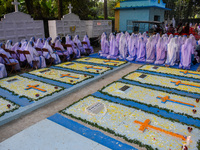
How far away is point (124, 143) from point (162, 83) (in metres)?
3.84

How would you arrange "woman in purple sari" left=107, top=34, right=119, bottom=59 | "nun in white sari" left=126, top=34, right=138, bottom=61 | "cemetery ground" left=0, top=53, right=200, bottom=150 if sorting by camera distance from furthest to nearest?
"woman in purple sari" left=107, top=34, right=119, bottom=59
"nun in white sari" left=126, top=34, right=138, bottom=61
"cemetery ground" left=0, top=53, right=200, bottom=150

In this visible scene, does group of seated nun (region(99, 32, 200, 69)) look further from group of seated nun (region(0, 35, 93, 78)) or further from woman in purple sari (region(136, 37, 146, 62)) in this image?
group of seated nun (region(0, 35, 93, 78))

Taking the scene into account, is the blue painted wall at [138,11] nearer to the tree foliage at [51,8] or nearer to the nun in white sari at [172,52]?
the tree foliage at [51,8]

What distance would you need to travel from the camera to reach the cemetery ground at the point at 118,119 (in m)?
3.69

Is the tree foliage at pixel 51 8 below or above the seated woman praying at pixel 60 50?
above

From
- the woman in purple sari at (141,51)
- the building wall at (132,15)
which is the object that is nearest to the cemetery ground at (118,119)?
the woman in purple sari at (141,51)

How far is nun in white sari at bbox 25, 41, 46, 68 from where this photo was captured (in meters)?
8.59

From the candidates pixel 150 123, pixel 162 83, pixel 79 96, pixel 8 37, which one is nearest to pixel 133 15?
pixel 8 37

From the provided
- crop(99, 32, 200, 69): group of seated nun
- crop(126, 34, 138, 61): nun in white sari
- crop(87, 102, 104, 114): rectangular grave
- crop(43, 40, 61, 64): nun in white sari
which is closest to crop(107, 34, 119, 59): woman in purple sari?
crop(99, 32, 200, 69): group of seated nun

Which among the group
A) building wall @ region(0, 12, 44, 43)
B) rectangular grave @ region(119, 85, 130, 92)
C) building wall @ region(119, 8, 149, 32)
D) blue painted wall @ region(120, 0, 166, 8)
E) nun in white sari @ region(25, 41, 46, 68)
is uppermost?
blue painted wall @ region(120, 0, 166, 8)

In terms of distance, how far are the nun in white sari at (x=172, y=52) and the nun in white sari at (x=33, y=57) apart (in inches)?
250

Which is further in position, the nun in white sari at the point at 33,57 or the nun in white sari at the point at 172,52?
the nun in white sari at the point at 172,52

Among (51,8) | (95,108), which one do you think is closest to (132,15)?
(51,8)

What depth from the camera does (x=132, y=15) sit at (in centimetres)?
2195
